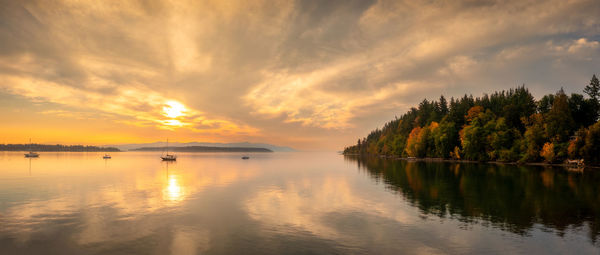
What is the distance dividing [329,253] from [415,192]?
3159 cm

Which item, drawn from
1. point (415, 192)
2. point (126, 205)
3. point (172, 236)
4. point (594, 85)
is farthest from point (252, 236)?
point (594, 85)

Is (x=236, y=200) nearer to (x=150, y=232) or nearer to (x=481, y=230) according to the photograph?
(x=150, y=232)

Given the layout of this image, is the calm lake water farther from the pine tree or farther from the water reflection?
the pine tree

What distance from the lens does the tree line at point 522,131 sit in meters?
97.8

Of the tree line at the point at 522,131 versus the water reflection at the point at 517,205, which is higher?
the tree line at the point at 522,131

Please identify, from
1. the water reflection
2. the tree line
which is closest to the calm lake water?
the water reflection

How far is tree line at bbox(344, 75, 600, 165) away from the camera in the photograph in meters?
97.8

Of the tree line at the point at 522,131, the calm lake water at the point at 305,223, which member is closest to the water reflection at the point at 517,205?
the calm lake water at the point at 305,223

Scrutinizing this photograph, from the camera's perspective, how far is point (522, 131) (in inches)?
4936

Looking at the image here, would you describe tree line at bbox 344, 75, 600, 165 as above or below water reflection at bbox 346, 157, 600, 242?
above

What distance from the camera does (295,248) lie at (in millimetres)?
20266

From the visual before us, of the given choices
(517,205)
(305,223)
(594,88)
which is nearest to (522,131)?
(594,88)

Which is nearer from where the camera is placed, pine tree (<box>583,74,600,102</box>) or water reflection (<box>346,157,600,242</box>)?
water reflection (<box>346,157,600,242</box>)

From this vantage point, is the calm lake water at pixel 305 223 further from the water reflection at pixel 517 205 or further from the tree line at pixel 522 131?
the tree line at pixel 522 131
